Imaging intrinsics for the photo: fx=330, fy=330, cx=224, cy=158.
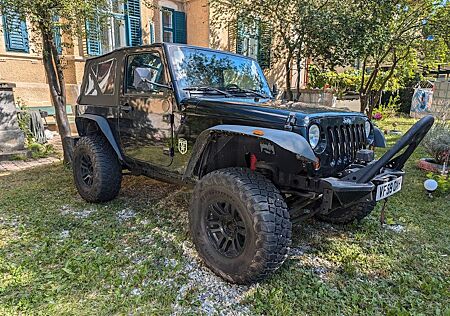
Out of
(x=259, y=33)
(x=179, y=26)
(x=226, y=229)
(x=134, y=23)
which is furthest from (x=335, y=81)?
(x=226, y=229)

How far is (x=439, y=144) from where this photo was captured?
5.26 meters

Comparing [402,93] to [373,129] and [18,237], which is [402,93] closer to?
[373,129]

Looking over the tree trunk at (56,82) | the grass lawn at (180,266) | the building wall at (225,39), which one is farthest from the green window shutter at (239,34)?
the grass lawn at (180,266)

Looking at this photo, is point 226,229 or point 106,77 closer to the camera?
point 226,229

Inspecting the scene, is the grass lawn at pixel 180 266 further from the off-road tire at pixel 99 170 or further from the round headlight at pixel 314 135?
the round headlight at pixel 314 135

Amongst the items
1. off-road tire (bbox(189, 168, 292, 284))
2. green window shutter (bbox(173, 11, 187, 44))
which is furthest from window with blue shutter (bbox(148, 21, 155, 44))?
off-road tire (bbox(189, 168, 292, 284))

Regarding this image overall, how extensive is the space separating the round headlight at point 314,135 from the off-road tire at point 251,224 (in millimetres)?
428

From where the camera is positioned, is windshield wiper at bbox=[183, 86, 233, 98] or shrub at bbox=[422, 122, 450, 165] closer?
windshield wiper at bbox=[183, 86, 233, 98]

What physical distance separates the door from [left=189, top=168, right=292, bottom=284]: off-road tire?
901 millimetres

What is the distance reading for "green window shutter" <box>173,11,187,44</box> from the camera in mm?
10031

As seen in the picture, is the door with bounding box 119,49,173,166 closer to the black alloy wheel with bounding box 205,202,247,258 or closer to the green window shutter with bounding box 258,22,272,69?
the black alloy wheel with bounding box 205,202,247,258

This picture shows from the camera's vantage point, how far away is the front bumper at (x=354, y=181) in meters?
2.26

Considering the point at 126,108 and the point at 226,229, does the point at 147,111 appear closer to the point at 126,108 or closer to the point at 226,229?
the point at 126,108

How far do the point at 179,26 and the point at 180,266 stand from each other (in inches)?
353
